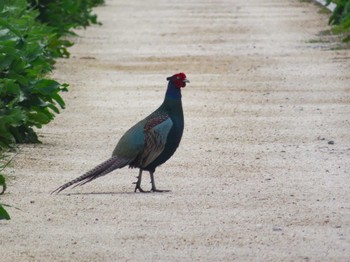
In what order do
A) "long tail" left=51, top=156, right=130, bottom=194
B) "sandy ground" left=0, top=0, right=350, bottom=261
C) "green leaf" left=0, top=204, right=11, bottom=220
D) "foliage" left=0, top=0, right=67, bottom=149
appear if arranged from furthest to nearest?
"foliage" left=0, top=0, right=67, bottom=149
"long tail" left=51, top=156, right=130, bottom=194
"green leaf" left=0, top=204, right=11, bottom=220
"sandy ground" left=0, top=0, right=350, bottom=261

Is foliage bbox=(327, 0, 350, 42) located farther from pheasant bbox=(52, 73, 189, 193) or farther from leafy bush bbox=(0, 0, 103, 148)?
pheasant bbox=(52, 73, 189, 193)

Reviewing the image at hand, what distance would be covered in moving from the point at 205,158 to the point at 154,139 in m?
1.84

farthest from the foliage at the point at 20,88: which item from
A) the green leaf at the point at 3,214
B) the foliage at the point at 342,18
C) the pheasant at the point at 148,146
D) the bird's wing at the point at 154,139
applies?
the foliage at the point at 342,18

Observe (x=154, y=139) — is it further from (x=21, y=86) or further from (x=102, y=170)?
(x=21, y=86)

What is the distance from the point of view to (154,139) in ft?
34.0

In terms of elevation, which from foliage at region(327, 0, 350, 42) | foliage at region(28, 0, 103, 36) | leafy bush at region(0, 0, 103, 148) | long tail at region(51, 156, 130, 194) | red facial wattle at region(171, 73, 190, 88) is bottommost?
foliage at region(28, 0, 103, 36)

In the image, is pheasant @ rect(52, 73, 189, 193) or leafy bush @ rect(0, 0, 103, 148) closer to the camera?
pheasant @ rect(52, 73, 189, 193)

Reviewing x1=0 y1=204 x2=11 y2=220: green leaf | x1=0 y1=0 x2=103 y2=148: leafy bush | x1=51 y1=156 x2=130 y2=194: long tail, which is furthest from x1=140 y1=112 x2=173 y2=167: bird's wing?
x1=0 y1=0 x2=103 y2=148: leafy bush

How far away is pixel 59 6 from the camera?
21.8m

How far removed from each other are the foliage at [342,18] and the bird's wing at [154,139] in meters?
11.3

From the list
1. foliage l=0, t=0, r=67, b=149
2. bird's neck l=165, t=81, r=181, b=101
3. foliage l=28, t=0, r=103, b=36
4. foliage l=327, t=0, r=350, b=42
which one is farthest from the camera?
foliage l=327, t=0, r=350, b=42

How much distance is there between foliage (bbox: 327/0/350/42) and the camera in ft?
71.0

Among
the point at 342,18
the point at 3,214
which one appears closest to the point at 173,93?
the point at 3,214

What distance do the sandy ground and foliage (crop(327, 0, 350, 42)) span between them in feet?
1.19
